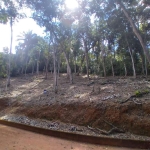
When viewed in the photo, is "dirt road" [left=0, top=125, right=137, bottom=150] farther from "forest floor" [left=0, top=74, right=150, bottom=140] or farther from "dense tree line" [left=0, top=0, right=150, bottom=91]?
"dense tree line" [left=0, top=0, right=150, bottom=91]

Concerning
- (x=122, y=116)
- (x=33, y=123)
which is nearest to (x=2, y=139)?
(x=33, y=123)

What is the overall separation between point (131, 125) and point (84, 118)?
86.4 inches

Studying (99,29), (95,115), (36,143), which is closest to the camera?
(36,143)

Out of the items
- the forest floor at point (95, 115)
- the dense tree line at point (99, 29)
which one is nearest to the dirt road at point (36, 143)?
the forest floor at point (95, 115)

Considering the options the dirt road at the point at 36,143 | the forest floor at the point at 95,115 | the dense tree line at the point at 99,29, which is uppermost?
the dense tree line at the point at 99,29

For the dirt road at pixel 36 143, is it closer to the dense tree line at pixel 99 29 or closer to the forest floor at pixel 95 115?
the forest floor at pixel 95 115

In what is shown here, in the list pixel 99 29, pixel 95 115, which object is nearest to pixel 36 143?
pixel 95 115

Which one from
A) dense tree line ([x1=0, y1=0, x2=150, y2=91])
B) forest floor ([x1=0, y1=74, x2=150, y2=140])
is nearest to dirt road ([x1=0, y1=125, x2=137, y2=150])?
forest floor ([x1=0, y1=74, x2=150, y2=140])

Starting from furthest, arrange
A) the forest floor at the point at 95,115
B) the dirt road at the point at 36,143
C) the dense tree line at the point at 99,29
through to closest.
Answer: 1. the dense tree line at the point at 99,29
2. the forest floor at the point at 95,115
3. the dirt road at the point at 36,143

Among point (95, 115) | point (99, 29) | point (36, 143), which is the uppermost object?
point (99, 29)

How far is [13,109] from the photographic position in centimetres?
1016

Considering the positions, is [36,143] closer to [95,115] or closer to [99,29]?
[95,115]

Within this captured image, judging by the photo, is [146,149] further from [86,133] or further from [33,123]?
[33,123]

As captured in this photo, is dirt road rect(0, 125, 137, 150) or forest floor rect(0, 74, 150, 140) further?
forest floor rect(0, 74, 150, 140)
